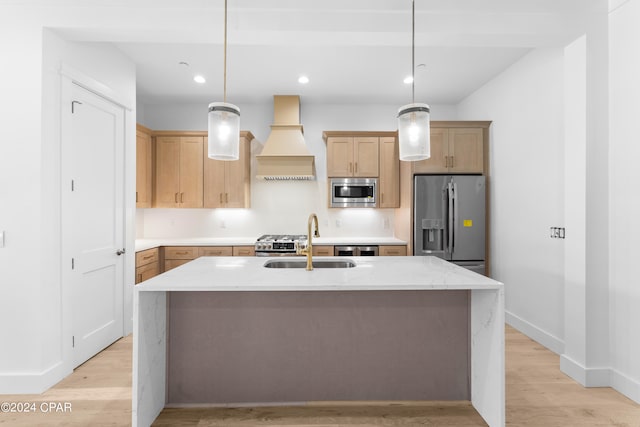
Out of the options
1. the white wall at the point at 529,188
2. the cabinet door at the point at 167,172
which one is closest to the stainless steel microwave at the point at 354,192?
the white wall at the point at 529,188

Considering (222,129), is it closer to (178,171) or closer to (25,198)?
(25,198)

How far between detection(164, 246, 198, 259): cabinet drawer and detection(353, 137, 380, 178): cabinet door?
2.34 metres

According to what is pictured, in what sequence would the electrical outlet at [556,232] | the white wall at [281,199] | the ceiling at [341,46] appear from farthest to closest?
the white wall at [281,199] → the electrical outlet at [556,232] → the ceiling at [341,46]

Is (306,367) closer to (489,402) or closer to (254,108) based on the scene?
(489,402)

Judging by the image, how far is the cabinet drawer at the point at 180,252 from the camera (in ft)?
14.3

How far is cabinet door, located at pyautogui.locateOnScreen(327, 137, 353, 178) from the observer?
463cm

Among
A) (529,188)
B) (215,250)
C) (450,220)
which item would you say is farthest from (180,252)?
(529,188)

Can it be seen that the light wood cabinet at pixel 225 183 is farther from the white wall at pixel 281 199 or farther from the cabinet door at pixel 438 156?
the cabinet door at pixel 438 156

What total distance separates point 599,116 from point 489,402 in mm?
2200

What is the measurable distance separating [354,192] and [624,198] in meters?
2.78

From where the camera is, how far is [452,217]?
13.4 ft

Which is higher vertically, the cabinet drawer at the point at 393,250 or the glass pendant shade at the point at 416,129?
the glass pendant shade at the point at 416,129

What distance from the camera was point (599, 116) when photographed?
2553 mm

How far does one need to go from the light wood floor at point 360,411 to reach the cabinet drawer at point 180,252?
1901mm
